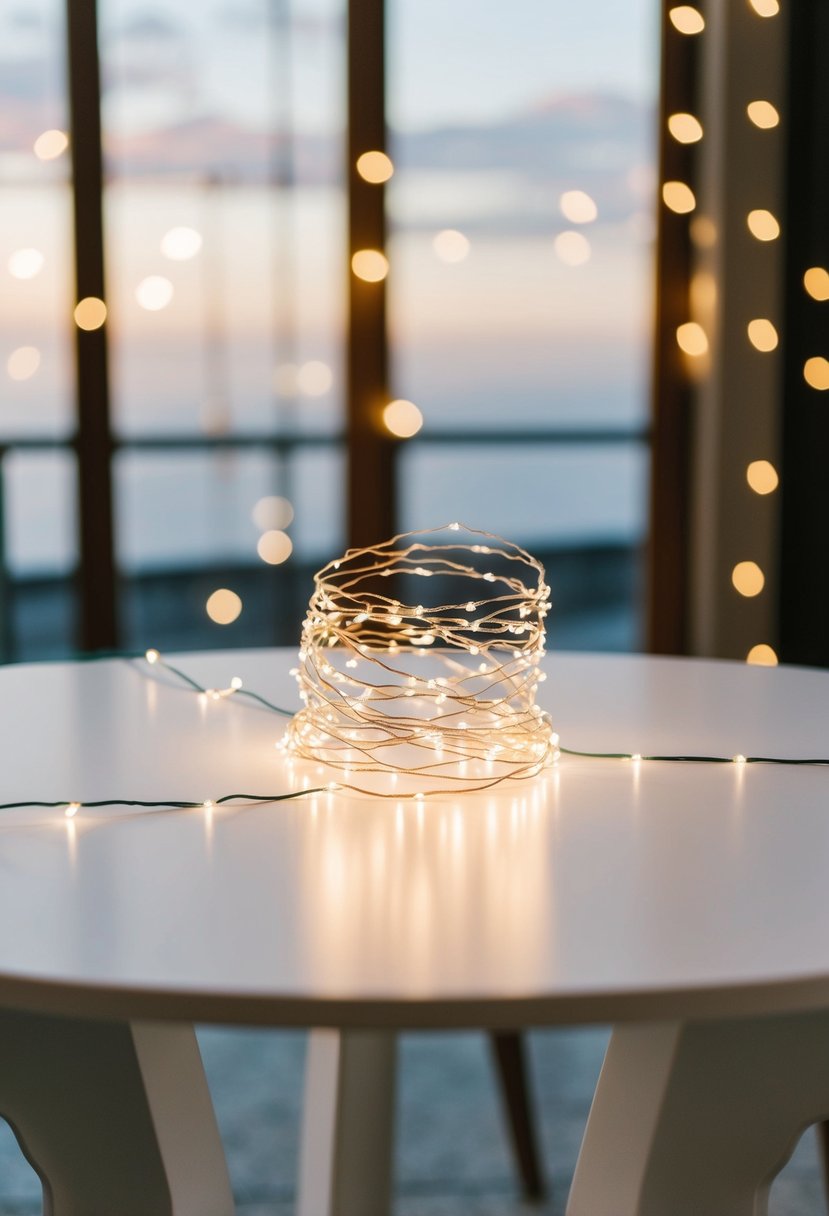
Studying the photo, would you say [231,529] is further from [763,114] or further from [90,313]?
[763,114]

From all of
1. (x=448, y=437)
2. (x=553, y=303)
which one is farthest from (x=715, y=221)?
(x=448, y=437)

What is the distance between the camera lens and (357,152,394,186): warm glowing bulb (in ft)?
8.91

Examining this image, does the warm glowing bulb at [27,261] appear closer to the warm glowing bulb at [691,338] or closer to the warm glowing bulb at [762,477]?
the warm glowing bulb at [691,338]

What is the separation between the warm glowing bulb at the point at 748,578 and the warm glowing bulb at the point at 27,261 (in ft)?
5.34

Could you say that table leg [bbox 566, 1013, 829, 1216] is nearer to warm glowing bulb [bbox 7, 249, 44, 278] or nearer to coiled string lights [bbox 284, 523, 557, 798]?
coiled string lights [bbox 284, 523, 557, 798]

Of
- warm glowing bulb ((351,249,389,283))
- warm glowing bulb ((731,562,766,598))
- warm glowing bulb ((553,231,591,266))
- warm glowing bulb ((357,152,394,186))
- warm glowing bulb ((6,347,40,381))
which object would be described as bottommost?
warm glowing bulb ((731,562,766,598))

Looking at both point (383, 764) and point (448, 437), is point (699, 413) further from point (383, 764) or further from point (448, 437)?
point (383, 764)

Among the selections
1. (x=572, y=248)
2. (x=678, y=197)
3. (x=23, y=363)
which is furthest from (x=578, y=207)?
(x=23, y=363)

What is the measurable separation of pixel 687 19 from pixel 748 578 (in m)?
1.18

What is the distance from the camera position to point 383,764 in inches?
39.3

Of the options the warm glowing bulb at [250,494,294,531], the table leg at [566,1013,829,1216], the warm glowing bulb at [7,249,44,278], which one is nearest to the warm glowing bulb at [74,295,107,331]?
the warm glowing bulb at [7,249,44,278]

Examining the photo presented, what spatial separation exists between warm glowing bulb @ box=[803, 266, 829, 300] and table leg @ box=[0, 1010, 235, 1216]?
217cm

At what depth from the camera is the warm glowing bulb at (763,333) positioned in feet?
8.81

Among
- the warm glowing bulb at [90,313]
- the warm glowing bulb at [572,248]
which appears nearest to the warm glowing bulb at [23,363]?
the warm glowing bulb at [90,313]
